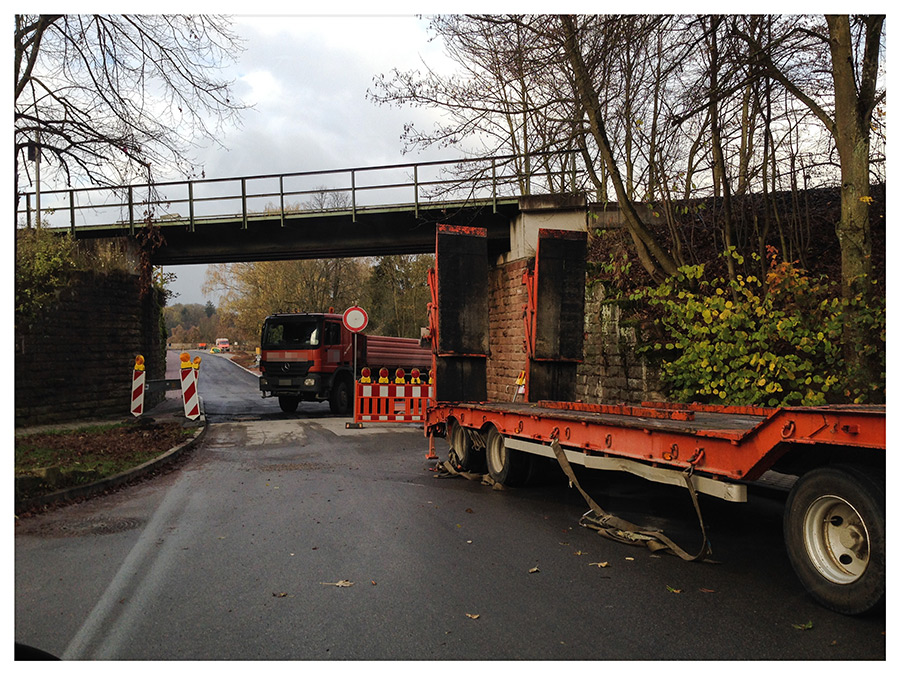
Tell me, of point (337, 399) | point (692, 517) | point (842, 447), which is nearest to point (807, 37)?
point (692, 517)

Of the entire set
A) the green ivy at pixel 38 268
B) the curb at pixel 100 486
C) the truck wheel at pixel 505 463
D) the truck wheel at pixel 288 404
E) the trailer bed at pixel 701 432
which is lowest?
the truck wheel at pixel 288 404

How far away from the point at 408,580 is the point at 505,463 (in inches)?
146

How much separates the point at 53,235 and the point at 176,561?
46.0ft

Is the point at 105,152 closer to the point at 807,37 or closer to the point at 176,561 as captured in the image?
the point at 176,561

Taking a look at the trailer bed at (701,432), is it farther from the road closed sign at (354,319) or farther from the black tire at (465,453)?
the road closed sign at (354,319)

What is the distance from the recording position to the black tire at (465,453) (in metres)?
9.26

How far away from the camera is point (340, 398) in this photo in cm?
1980

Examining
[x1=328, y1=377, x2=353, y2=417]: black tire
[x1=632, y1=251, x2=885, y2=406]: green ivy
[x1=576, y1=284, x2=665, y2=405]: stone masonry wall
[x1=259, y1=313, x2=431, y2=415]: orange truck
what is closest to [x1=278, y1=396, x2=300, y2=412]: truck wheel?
[x1=259, y1=313, x2=431, y2=415]: orange truck

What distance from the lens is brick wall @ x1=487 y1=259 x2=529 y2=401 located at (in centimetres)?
1681

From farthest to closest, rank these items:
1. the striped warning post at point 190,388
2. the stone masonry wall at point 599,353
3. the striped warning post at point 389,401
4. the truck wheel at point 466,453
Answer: the striped warning post at point 190,388
the striped warning post at point 389,401
the stone masonry wall at point 599,353
the truck wheel at point 466,453

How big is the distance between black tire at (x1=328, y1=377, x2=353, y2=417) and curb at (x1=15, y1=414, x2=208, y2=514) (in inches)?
317

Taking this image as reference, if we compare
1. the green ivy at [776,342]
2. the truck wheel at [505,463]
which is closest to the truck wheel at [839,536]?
the truck wheel at [505,463]

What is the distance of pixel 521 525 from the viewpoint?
21.0 ft

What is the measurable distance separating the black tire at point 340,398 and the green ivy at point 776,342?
10.8 metres
